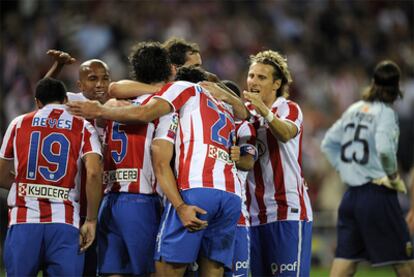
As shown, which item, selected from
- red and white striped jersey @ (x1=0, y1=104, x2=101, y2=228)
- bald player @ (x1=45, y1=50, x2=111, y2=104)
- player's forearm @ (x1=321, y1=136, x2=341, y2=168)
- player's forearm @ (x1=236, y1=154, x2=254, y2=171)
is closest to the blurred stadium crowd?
player's forearm @ (x1=321, y1=136, x2=341, y2=168)

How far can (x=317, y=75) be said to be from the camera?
1795cm

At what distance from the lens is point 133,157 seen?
23.6 ft

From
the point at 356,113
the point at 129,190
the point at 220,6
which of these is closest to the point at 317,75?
the point at 220,6

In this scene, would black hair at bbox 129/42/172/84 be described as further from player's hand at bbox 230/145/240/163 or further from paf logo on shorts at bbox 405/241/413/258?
paf logo on shorts at bbox 405/241/413/258

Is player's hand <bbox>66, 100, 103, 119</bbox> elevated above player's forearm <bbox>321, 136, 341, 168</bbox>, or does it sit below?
above

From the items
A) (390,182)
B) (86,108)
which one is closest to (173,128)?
(86,108)

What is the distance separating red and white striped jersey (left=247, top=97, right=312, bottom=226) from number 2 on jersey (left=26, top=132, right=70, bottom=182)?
1850 mm

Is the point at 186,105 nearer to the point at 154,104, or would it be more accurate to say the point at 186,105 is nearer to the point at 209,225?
the point at 154,104

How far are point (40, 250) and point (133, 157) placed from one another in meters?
1.10

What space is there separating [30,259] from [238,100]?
222cm

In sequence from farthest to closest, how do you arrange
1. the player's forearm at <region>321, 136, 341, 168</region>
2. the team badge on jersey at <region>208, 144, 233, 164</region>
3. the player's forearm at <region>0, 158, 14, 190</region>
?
the player's forearm at <region>321, 136, 341, 168</region>
the player's forearm at <region>0, 158, 14, 190</region>
the team badge on jersey at <region>208, 144, 233, 164</region>

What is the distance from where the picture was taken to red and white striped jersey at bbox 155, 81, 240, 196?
22.3ft

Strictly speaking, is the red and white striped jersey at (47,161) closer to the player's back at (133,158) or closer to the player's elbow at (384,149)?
the player's back at (133,158)

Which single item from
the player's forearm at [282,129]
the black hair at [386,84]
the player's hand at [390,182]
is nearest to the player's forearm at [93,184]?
the player's forearm at [282,129]
